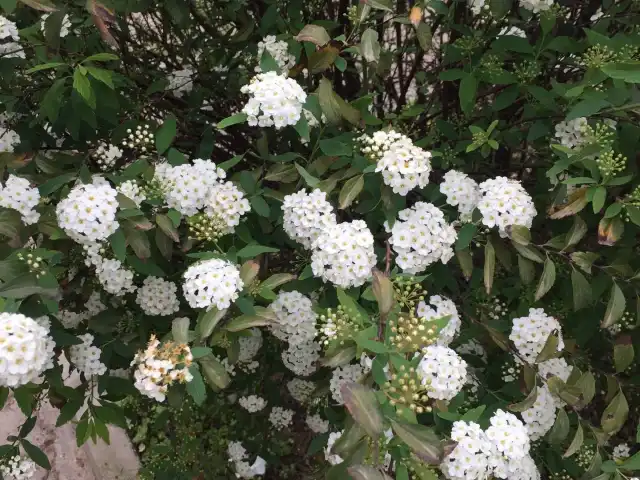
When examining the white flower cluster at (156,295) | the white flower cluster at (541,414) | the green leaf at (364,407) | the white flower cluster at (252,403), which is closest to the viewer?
the green leaf at (364,407)

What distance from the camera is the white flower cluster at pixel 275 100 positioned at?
1923mm

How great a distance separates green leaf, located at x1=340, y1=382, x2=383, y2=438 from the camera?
A: 1.35 meters

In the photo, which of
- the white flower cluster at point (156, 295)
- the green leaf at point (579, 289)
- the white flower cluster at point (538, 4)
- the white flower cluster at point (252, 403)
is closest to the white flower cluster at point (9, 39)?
the white flower cluster at point (156, 295)

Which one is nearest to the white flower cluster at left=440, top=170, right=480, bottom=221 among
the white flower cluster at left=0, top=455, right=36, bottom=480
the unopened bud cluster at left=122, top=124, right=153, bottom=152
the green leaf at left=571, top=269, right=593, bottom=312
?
the green leaf at left=571, top=269, right=593, bottom=312

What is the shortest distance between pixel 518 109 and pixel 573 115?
35.3 inches

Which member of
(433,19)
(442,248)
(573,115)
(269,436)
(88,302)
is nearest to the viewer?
(573,115)

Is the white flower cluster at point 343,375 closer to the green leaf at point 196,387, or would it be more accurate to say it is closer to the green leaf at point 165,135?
the green leaf at point 196,387

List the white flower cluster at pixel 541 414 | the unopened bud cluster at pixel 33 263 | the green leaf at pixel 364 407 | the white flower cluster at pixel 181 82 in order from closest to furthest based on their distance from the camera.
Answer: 1. the green leaf at pixel 364 407
2. the unopened bud cluster at pixel 33 263
3. the white flower cluster at pixel 541 414
4. the white flower cluster at pixel 181 82

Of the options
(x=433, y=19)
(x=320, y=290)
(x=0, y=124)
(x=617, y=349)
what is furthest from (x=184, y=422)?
(x=433, y=19)

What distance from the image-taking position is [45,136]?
2.43 meters

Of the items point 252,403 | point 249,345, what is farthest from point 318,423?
point 249,345

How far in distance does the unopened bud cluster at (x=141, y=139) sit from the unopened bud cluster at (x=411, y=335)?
1.18 meters

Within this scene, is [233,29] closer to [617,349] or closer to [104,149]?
[104,149]

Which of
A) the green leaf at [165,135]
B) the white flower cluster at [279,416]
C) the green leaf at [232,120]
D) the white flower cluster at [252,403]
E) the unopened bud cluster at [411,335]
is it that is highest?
the green leaf at [232,120]
